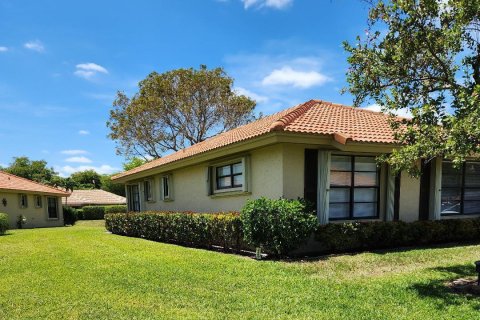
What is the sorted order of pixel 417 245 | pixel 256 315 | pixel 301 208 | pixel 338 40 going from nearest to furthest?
pixel 256 315
pixel 338 40
pixel 301 208
pixel 417 245

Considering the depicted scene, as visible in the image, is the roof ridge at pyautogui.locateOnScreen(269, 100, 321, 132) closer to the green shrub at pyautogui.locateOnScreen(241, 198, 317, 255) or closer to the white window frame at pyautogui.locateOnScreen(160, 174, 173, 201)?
the green shrub at pyautogui.locateOnScreen(241, 198, 317, 255)

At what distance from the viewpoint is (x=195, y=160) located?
14047 millimetres

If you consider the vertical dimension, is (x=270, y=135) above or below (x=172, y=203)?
above

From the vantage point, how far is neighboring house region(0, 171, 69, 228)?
27109 millimetres

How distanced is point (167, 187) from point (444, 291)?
14381mm

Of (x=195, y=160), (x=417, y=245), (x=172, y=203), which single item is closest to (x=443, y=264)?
(x=417, y=245)

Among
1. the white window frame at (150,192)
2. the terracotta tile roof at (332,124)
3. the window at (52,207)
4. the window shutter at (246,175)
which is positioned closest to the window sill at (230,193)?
the window shutter at (246,175)

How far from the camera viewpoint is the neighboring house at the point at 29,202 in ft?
88.9

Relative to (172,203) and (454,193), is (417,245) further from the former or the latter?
(172,203)

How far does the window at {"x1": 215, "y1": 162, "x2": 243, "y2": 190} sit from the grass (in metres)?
3.37

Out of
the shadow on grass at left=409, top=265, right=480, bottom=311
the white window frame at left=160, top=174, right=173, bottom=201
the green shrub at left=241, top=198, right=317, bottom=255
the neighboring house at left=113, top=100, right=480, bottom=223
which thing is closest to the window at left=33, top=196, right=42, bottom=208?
the white window frame at left=160, top=174, right=173, bottom=201

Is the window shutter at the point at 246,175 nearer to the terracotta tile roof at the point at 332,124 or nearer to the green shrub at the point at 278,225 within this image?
the terracotta tile roof at the point at 332,124

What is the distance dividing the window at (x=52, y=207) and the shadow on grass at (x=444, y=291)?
33073 millimetres

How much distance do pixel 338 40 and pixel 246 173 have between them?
5189mm
